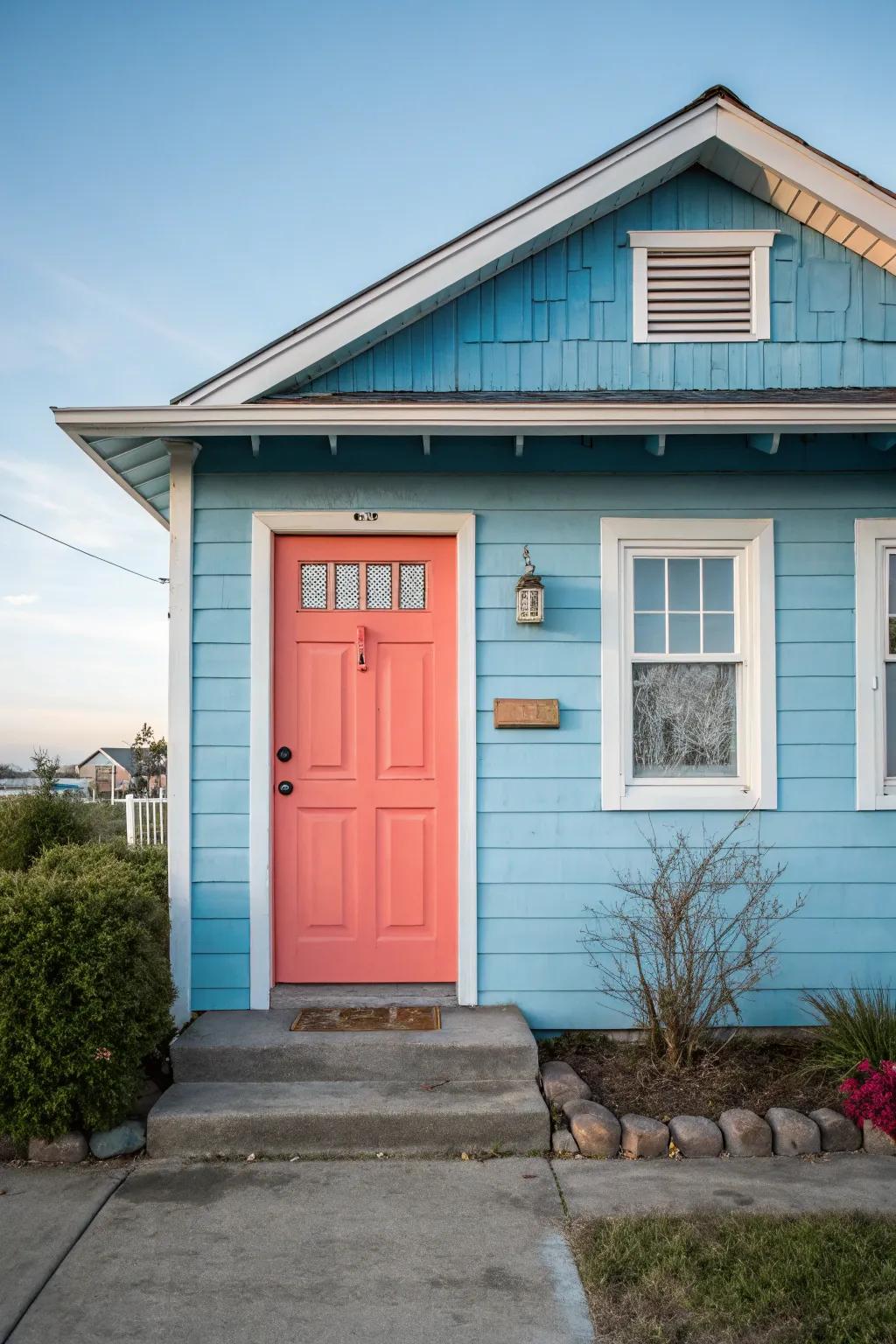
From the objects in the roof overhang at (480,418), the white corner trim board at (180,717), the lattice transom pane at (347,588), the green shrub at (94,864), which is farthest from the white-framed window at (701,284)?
the green shrub at (94,864)

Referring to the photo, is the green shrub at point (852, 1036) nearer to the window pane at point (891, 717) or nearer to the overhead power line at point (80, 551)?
the window pane at point (891, 717)

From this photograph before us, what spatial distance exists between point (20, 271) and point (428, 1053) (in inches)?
346

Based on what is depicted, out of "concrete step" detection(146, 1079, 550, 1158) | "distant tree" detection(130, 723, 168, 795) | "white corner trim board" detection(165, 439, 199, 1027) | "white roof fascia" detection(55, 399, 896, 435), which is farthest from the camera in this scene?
"distant tree" detection(130, 723, 168, 795)

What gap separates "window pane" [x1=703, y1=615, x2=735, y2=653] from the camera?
5.02m

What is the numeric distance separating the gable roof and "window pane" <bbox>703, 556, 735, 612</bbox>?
2027 millimetres

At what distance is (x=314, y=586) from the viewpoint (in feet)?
16.5

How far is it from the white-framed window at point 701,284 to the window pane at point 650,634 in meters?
1.62

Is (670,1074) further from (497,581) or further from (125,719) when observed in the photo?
(125,719)

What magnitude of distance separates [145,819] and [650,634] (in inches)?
356

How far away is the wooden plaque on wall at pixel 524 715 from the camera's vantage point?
→ 488cm

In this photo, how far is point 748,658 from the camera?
4.97 meters

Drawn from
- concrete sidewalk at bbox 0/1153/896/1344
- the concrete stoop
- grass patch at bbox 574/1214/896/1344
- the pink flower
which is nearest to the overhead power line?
the concrete stoop

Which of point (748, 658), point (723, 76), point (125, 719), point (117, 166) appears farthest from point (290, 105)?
point (125, 719)

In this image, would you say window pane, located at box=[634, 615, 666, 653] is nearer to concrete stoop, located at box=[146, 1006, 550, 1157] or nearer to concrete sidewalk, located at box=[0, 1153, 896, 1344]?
concrete stoop, located at box=[146, 1006, 550, 1157]
